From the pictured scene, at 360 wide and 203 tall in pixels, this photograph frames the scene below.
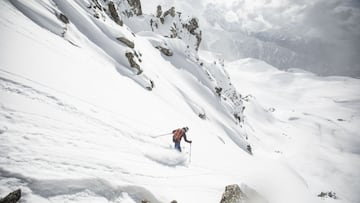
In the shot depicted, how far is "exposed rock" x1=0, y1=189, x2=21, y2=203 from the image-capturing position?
179 inches

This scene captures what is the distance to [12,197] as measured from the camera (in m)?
4.68

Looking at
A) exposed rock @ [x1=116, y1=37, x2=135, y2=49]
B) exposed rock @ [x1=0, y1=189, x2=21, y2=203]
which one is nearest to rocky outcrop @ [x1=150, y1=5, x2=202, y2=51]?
exposed rock @ [x1=116, y1=37, x2=135, y2=49]

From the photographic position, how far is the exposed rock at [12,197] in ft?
14.9

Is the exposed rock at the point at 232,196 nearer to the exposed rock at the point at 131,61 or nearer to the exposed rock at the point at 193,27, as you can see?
the exposed rock at the point at 131,61

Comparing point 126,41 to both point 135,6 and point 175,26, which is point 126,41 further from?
point 175,26

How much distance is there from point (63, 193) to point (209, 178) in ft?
25.9

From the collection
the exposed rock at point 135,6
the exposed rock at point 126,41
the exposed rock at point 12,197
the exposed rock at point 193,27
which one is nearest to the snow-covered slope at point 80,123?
→ the exposed rock at point 12,197

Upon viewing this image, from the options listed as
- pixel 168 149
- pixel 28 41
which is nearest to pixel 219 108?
pixel 168 149

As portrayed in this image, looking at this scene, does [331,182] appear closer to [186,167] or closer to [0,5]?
[186,167]

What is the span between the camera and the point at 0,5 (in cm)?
1291

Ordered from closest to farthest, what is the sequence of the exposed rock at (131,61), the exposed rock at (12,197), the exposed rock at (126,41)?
the exposed rock at (12,197)
the exposed rock at (131,61)
the exposed rock at (126,41)

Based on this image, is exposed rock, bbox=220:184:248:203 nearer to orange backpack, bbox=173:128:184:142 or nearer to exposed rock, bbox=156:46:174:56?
orange backpack, bbox=173:128:184:142

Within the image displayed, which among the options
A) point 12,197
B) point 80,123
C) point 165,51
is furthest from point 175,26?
point 12,197

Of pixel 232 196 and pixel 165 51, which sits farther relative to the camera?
pixel 165 51
